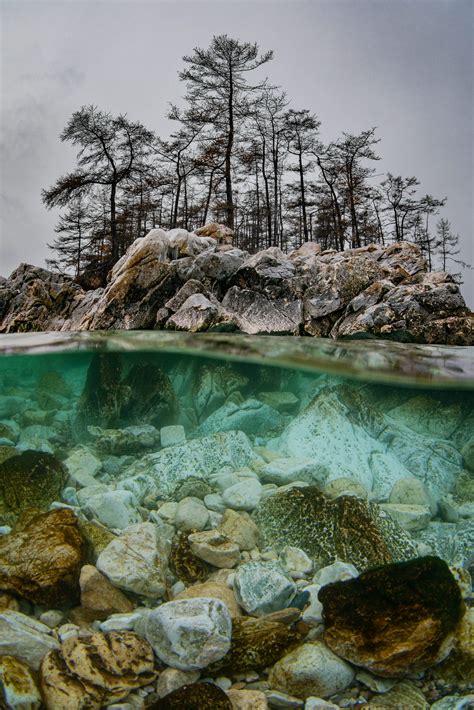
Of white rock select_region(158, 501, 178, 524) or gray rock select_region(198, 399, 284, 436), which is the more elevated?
gray rock select_region(198, 399, 284, 436)

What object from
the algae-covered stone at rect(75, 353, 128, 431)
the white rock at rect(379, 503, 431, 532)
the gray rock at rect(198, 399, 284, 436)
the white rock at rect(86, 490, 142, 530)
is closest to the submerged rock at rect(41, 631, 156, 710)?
the white rock at rect(86, 490, 142, 530)

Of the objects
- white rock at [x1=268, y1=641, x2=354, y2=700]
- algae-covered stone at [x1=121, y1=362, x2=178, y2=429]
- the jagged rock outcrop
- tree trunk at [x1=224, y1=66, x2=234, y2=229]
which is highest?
tree trunk at [x1=224, y1=66, x2=234, y2=229]

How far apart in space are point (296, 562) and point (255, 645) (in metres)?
1.20

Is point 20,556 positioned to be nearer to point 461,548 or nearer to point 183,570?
point 183,570

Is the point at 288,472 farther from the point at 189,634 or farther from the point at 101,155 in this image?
the point at 101,155

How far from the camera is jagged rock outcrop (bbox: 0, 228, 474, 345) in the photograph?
11.1 m

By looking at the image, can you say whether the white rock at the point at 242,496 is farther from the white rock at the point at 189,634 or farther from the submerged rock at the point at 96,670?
the submerged rock at the point at 96,670

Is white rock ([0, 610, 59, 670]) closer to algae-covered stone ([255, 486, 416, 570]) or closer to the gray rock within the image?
algae-covered stone ([255, 486, 416, 570])

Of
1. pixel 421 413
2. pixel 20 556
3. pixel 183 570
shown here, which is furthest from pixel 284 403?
pixel 20 556

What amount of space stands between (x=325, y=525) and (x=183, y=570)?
5.28ft

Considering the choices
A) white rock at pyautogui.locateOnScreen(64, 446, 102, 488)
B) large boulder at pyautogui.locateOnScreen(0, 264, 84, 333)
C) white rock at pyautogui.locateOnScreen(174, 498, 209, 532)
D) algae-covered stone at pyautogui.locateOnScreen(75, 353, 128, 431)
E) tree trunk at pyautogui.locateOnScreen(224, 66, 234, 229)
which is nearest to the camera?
white rock at pyautogui.locateOnScreen(174, 498, 209, 532)

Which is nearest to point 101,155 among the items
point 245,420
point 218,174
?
point 218,174

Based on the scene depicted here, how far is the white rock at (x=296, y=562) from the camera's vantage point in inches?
175

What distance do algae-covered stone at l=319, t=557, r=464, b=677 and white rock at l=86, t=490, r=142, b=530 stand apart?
2.31 meters
